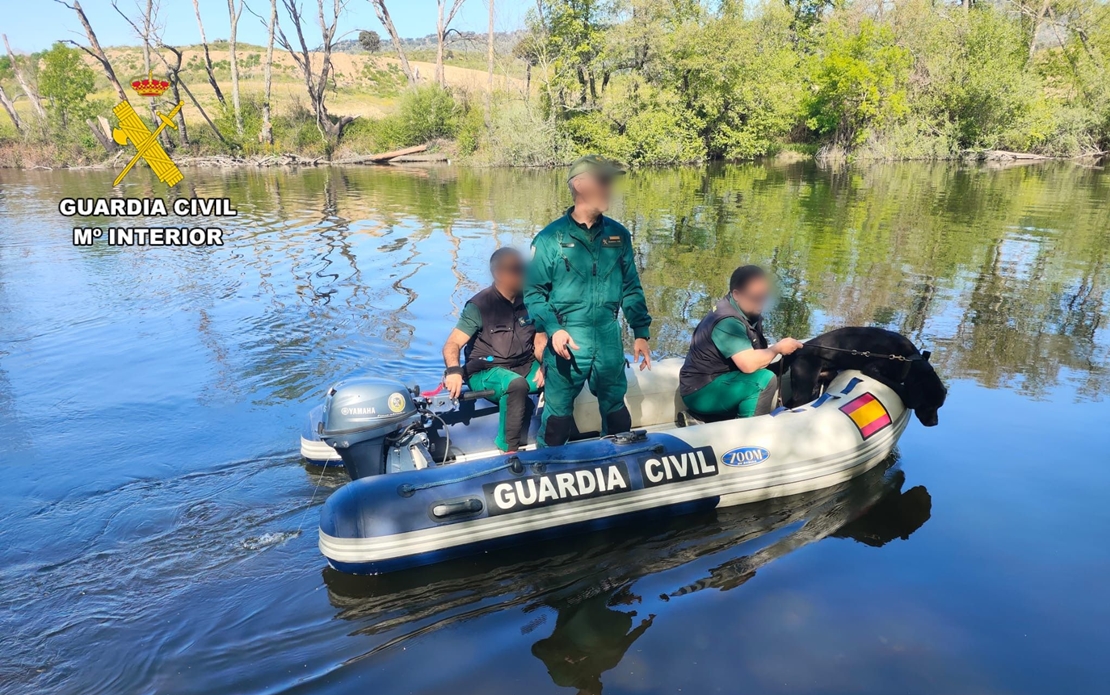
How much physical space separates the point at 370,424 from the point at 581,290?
139 cm

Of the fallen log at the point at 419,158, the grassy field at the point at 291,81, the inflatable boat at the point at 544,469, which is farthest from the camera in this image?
the grassy field at the point at 291,81

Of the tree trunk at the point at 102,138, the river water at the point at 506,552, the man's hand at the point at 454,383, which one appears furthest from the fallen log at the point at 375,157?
the man's hand at the point at 454,383

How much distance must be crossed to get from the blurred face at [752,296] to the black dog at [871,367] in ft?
2.46

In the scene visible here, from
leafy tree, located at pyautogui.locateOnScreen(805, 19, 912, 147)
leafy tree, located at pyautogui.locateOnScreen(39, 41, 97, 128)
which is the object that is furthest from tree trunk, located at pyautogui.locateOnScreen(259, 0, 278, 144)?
leafy tree, located at pyautogui.locateOnScreen(805, 19, 912, 147)

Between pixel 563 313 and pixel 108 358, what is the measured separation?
5.61m

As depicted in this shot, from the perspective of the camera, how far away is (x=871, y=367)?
5043 millimetres

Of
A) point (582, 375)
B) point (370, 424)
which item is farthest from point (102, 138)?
point (582, 375)

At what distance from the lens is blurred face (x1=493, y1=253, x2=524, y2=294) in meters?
4.50

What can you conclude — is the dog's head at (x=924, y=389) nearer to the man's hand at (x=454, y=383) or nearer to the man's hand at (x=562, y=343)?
the man's hand at (x=562, y=343)

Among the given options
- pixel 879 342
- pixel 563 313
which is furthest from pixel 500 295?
pixel 879 342

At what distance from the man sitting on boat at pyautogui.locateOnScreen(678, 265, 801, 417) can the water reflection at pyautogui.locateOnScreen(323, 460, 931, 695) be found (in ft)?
2.46

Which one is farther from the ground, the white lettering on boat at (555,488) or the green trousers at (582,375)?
the green trousers at (582,375)

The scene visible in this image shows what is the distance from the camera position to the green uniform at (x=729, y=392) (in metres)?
4.53

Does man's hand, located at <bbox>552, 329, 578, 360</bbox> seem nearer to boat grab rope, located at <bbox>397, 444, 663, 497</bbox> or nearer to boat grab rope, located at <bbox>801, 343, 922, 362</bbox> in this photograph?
boat grab rope, located at <bbox>397, 444, 663, 497</bbox>
